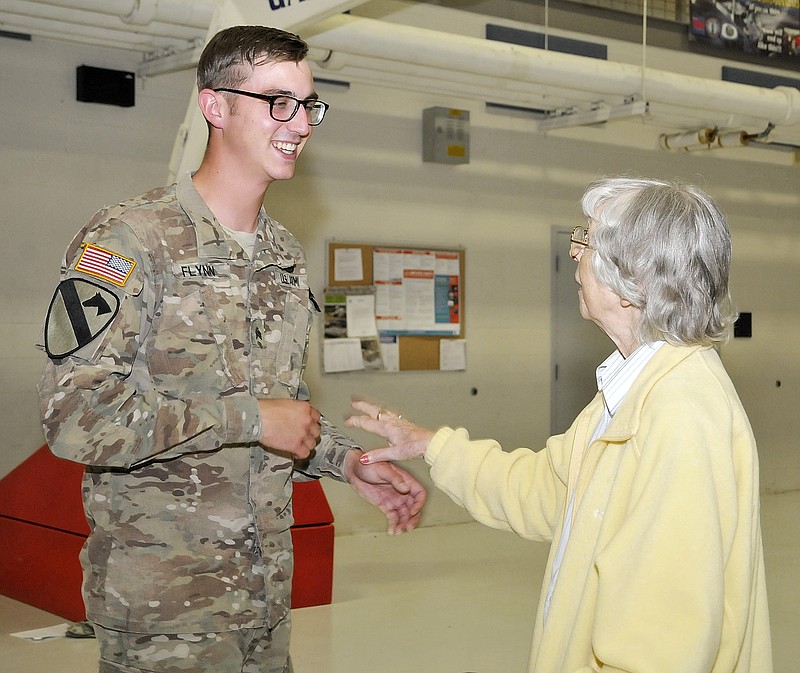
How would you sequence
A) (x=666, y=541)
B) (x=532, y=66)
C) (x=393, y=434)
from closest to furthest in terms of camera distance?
(x=666, y=541), (x=393, y=434), (x=532, y=66)

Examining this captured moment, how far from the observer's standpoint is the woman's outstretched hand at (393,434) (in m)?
2.21

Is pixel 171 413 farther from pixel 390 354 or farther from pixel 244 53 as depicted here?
pixel 390 354

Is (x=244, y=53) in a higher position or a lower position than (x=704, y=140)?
lower

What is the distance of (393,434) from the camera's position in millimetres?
2252

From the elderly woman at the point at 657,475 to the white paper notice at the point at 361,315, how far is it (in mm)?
4932

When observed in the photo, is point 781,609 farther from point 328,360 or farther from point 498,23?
point 498,23

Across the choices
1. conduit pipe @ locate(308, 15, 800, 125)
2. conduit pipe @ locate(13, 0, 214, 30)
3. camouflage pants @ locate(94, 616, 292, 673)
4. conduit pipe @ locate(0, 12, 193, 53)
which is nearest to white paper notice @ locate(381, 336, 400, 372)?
conduit pipe @ locate(308, 15, 800, 125)

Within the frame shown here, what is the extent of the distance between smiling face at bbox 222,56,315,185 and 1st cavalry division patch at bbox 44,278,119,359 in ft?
1.45

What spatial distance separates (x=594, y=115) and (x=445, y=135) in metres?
1.07

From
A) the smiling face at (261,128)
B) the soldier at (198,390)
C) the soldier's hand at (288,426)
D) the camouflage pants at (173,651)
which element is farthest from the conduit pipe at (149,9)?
the camouflage pants at (173,651)

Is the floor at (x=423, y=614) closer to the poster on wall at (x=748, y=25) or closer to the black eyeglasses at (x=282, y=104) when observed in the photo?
the black eyeglasses at (x=282, y=104)

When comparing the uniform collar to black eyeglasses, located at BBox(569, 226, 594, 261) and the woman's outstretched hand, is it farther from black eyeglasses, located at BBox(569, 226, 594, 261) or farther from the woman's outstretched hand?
black eyeglasses, located at BBox(569, 226, 594, 261)

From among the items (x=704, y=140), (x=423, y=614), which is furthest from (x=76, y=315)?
(x=704, y=140)

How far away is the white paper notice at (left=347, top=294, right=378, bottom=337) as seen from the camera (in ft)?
22.1
